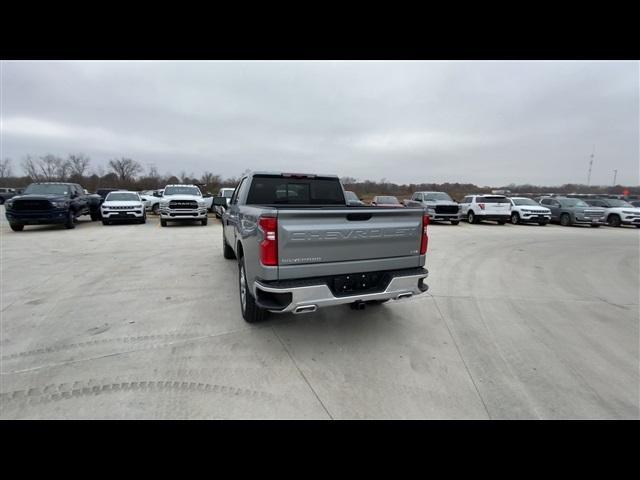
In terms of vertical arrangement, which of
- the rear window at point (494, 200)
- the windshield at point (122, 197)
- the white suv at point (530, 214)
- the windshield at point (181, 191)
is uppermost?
the windshield at point (181, 191)

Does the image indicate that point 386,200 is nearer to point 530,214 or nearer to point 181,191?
point 530,214

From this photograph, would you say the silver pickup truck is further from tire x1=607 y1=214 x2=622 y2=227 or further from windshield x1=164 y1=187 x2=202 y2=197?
tire x1=607 y1=214 x2=622 y2=227

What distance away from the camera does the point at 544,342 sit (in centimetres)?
337

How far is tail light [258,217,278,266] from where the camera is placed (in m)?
2.68

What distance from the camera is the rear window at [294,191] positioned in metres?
4.67

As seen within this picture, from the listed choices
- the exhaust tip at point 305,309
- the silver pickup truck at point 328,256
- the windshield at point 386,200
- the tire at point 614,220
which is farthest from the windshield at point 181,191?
the tire at point 614,220

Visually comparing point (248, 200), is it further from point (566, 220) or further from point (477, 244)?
point (566, 220)

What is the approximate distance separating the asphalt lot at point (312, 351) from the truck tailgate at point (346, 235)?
3.37 ft

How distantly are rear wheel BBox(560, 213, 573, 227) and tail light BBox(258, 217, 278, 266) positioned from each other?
21.9 m

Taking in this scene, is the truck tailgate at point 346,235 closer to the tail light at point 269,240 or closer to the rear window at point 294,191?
the tail light at point 269,240

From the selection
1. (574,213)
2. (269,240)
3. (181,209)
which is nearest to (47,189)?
(181,209)
